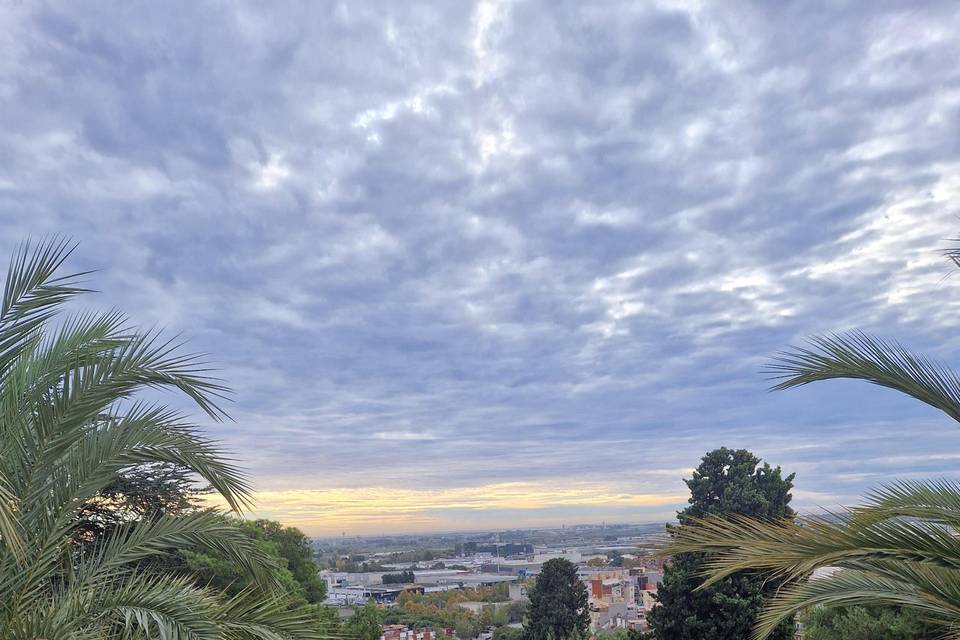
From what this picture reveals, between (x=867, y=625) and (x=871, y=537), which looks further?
(x=867, y=625)

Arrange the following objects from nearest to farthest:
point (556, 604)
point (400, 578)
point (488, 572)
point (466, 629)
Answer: point (556, 604), point (466, 629), point (400, 578), point (488, 572)

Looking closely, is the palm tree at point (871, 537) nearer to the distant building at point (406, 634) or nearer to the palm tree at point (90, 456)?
the palm tree at point (90, 456)

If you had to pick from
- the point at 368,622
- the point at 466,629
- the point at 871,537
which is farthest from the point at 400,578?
the point at 871,537

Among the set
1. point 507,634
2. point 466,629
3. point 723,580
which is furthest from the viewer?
point 466,629

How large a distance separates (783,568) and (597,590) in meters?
29.2

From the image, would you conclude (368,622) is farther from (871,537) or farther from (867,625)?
(871,537)

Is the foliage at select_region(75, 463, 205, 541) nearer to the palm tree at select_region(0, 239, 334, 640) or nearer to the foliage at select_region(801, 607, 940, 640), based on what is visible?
the palm tree at select_region(0, 239, 334, 640)

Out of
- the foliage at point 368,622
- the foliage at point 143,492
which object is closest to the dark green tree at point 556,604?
the foliage at point 368,622

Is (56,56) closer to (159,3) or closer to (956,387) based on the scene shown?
(159,3)

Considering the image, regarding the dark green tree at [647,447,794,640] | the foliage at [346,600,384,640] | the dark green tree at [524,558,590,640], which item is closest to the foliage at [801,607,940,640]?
the dark green tree at [647,447,794,640]

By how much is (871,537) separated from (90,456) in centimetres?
472

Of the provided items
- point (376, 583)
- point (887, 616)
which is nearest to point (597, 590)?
point (376, 583)

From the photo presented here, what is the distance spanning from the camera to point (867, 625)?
12477 millimetres

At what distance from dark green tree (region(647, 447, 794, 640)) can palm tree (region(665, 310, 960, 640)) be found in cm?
928
